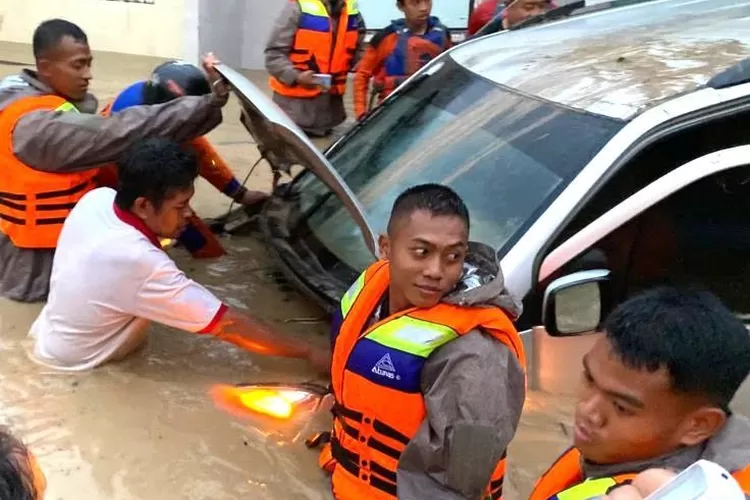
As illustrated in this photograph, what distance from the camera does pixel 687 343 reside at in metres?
1.78

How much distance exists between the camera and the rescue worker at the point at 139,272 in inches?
145

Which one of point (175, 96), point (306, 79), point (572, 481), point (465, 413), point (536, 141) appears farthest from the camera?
point (306, 79)

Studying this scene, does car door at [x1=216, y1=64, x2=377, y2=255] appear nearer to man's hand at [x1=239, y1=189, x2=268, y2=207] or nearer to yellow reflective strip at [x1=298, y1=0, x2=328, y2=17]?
man's hand at [x1=239, y1=189, x2=268, y2=207]

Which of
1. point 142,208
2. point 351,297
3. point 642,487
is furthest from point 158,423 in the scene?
point 642,487

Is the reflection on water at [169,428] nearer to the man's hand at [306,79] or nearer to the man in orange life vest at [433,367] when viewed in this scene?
the man in orange life vest at [433,367]

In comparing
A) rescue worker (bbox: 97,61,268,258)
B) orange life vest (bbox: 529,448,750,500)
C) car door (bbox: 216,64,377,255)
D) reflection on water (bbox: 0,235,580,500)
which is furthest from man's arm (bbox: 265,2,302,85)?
orange life vest (bbox: 529,448,750,500)

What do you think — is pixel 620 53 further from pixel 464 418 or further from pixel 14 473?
pixel 14 473

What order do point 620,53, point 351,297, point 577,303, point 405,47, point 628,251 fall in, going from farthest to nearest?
point 405,47 → point 620,53 → point 628,251 → point 577,303 → point 351,297

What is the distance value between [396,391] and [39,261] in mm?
2613

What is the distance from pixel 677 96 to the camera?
10.8 ft

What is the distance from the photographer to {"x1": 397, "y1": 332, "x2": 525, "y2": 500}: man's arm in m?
2.49

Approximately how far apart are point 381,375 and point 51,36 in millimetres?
2835

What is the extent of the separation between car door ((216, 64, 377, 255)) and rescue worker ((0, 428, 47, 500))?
1.97 m

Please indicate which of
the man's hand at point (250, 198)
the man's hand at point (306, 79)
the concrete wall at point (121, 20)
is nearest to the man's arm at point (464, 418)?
the man's hand at point (250, 198)
